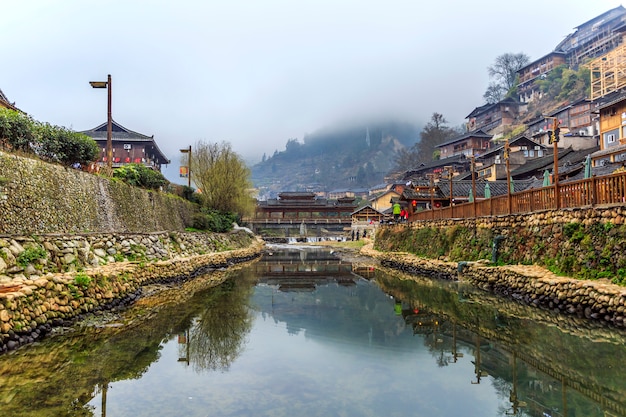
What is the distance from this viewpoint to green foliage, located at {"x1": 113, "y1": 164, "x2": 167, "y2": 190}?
2514 cm

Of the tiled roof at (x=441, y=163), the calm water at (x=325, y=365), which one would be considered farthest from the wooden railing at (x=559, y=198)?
the tiled roof at (x=441, y=163)

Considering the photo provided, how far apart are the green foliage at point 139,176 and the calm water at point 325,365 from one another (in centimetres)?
1315

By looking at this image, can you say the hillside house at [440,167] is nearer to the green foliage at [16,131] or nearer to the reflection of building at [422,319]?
the reflection of building at [422,319]

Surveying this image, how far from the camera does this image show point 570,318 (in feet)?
37.6

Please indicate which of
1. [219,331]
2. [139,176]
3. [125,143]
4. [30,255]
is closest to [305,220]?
[125,143]

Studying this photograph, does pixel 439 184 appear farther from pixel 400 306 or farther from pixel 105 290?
pixel 105 290

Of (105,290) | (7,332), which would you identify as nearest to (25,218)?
(105,290)

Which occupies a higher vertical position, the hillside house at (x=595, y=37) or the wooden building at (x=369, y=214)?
the hillside house at (x=595, y=37)

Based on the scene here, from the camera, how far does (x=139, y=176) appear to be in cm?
2758

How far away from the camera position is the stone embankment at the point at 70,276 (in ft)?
31.4

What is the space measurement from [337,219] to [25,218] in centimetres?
6098

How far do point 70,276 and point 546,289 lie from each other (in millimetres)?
14436

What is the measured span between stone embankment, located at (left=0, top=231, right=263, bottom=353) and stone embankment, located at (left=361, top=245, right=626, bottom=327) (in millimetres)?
13597

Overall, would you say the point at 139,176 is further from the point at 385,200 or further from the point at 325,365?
the point at 385,200
